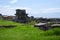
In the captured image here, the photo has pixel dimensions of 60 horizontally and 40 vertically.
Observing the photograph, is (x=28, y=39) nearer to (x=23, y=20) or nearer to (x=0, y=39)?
(x=0, y=39)

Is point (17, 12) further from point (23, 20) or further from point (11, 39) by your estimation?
point (11, 39)

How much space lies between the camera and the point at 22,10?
54.2 m

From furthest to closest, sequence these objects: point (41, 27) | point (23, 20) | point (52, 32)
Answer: point (23, 20) < point (41, 27) < point (52, 32)

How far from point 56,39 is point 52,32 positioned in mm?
3095

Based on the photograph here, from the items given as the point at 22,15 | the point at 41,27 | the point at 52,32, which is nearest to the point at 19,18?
the point at 22,15

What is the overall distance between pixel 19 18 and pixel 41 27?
89.2ft

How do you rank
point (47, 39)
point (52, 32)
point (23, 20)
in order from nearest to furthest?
1. point (47, 39)
2. point (52, 32)
3. point (23, 20)

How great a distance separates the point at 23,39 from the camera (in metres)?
14.5

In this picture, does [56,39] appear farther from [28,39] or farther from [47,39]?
[28,39]

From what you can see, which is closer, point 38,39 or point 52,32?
point 38,39

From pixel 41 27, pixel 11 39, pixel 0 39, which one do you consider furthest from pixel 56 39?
pixel 41 27

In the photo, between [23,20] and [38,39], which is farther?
[23,20]

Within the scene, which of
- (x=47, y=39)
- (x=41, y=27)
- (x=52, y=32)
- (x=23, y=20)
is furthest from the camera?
(x=23, y=20)

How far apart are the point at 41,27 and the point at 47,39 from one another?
1129 centimetres
